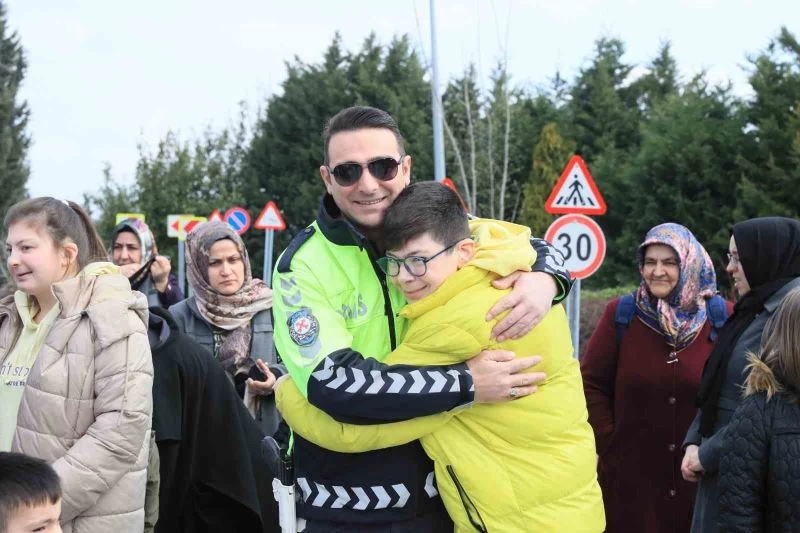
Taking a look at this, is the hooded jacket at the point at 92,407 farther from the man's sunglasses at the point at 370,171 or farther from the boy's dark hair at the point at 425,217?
the boy's dark hair at the point at 425,217

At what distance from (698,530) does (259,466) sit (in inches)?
77.9

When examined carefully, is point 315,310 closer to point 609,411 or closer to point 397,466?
point 397,466

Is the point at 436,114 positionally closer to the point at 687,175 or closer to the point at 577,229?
the point at 687,175

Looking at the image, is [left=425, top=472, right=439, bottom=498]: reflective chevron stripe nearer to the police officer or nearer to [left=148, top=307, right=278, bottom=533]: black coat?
the police officer

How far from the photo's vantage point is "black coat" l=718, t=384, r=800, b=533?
3387 mm

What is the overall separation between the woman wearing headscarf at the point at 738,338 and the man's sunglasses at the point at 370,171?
2.09 meters

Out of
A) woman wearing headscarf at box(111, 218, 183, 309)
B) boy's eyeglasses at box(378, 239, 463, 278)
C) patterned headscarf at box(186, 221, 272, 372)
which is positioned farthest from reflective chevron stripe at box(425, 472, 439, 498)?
woman wearing headscarf at box(111, 218, 183, 309)

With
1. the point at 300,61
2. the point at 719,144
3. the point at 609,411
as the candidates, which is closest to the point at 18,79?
the point at 300,61

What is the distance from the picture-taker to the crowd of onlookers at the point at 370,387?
2.62m

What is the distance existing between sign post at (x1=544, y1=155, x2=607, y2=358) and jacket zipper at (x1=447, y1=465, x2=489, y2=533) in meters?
6.84

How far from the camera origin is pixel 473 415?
8.78ft

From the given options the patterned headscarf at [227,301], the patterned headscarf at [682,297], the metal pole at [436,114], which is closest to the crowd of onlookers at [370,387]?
the patterned headscarf at [682,297]

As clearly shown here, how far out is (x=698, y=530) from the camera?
4309 millimetres

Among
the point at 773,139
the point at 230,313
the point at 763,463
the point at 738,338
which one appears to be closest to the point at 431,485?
the point at 763,463
